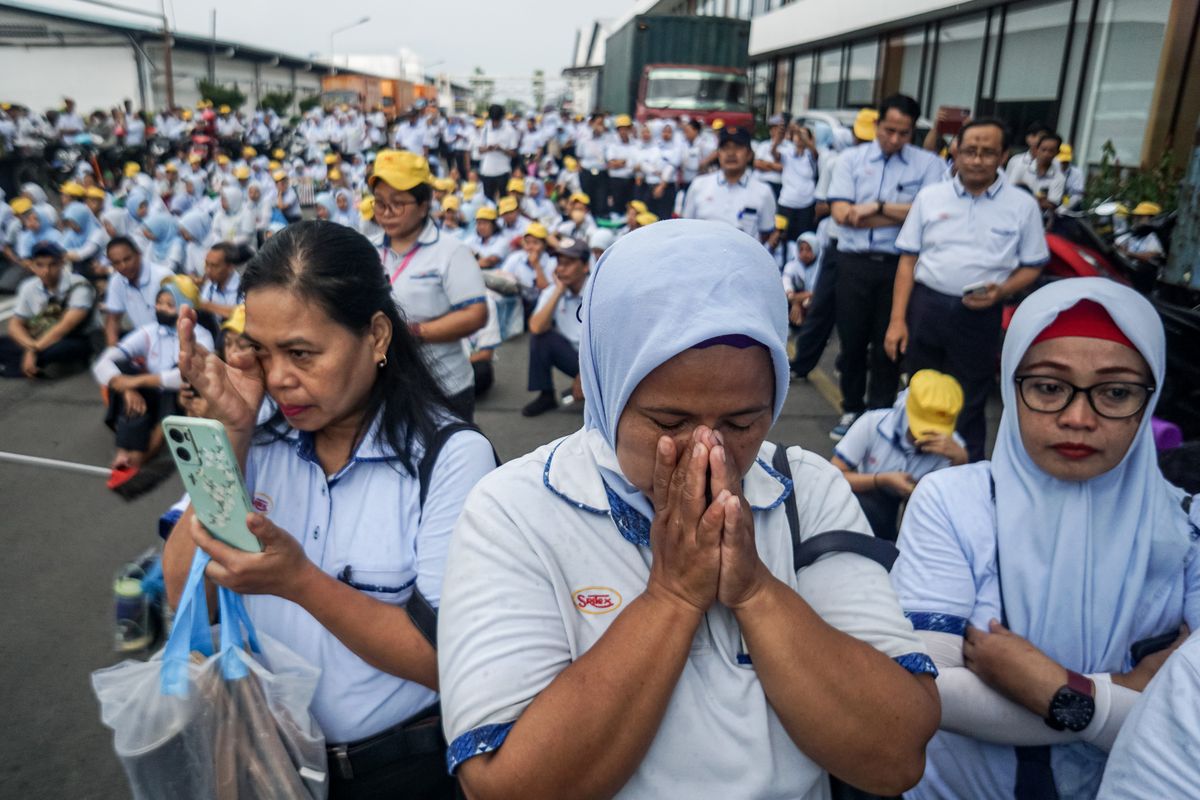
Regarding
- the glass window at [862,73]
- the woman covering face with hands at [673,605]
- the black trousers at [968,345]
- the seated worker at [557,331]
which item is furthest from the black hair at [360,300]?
the glass window at [862,73]

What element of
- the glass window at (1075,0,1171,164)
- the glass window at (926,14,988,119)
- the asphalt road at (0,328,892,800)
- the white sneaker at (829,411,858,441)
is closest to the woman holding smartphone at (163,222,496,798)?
the asphalt road at (0,328,892,800)

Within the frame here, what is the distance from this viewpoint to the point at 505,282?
27.6 feet

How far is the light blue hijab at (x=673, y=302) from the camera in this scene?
1.01 meters

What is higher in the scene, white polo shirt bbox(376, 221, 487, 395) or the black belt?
white polo shirt bbox(376, 221, 487, 395)

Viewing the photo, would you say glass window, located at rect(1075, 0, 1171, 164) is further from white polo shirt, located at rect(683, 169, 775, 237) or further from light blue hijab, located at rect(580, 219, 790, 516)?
light blue hijab, located at rect(580, 219, 790, 516)

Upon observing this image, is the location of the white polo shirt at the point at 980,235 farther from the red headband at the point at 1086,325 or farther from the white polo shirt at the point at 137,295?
the white polo shirt at the point at 137,295

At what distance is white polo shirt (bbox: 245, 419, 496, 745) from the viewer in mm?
1534

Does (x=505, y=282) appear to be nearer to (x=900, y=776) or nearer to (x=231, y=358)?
(x=231, y=358)

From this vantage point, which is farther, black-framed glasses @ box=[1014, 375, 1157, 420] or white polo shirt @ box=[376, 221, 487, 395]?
white polo shirt @ box=[376, 221, 487, 395]

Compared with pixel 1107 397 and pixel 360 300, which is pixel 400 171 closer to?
pixel 360 300

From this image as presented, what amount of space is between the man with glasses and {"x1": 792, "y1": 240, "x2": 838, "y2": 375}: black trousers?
1.26 m

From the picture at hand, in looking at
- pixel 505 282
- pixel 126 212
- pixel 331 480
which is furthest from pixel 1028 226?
pixel 126 212

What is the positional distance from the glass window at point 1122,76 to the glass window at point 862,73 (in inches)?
285

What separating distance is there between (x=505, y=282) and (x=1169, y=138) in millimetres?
7974
